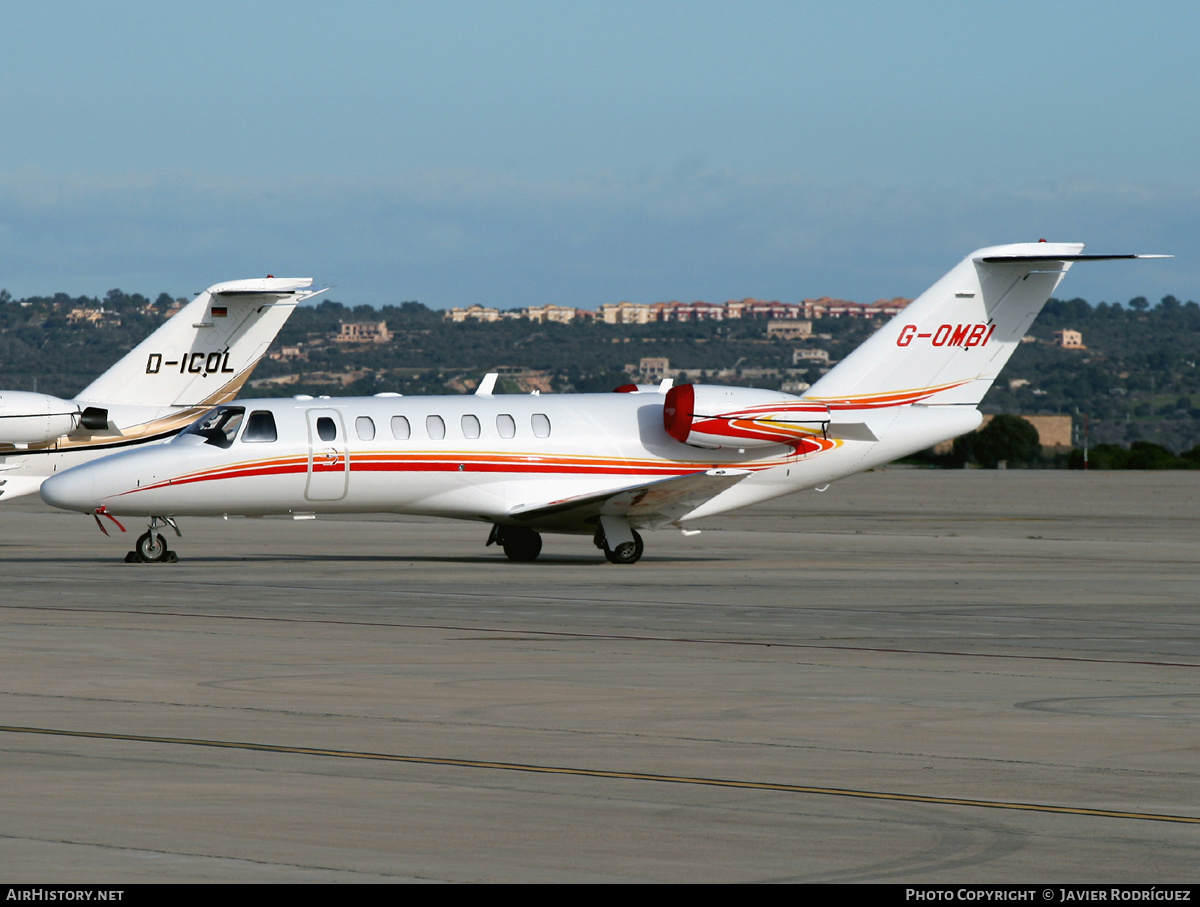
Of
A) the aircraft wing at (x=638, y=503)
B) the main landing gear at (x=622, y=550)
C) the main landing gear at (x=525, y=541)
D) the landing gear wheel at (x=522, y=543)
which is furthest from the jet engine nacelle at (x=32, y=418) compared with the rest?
the main landing gear at (x=622, y=550)

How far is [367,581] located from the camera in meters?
24.8

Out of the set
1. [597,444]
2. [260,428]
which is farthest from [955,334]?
[260,428]

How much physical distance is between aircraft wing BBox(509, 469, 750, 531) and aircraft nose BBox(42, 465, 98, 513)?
265 inches

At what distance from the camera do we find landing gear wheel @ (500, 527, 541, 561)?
100 feet

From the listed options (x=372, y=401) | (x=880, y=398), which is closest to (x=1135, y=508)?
(x=880, y=398)

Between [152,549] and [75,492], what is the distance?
221 cm

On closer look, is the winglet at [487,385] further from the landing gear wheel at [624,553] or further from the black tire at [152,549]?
the black tire at [152,549]

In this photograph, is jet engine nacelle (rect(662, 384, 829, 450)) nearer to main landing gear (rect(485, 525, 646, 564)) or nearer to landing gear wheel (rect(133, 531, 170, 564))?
main landing gear (rect(485, 525, 646, 564))

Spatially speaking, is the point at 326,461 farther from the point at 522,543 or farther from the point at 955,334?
the point at 955,334

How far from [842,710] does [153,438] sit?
23.5 m

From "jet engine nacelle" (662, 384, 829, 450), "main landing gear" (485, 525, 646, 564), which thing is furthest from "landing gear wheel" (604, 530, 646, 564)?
"jet engine nacelle" (662, 384, 829, 450)

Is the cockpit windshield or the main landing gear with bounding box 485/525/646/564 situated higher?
the cockpit windshield
